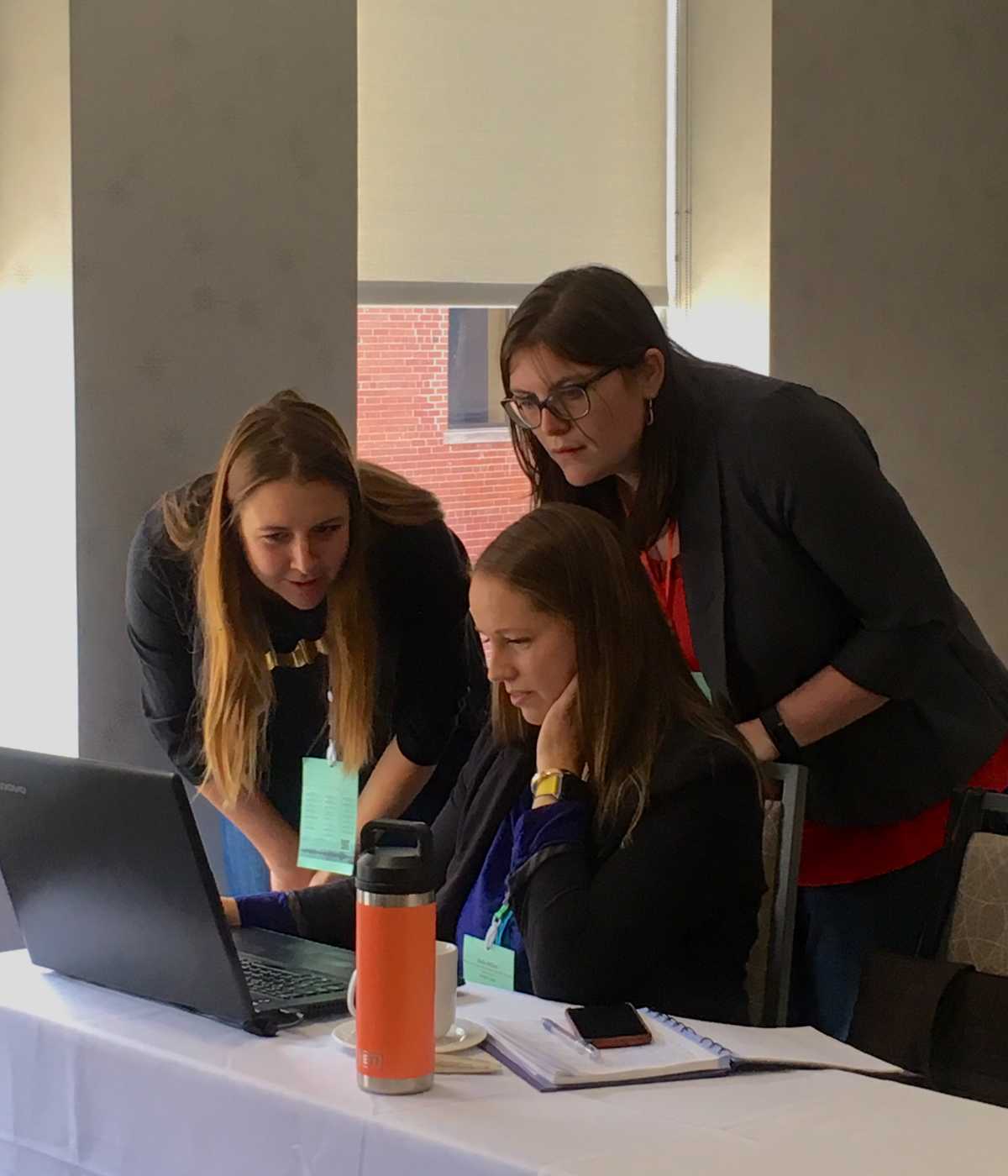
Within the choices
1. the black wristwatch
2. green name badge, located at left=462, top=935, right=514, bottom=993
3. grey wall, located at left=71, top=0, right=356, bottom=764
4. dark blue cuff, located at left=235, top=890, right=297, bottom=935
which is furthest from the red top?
grey wall, located at left=71, top=0, right=356, bottom=764

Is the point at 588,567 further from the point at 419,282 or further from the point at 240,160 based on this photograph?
the point at 419,282

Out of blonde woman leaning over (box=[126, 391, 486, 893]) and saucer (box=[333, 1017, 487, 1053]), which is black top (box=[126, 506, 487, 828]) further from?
saucer (box=[333, 1017, 487, 1053])

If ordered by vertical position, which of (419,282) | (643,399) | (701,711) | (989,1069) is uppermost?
(419,282)

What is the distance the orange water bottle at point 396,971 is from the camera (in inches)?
53.0

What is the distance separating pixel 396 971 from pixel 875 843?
0.95 metres

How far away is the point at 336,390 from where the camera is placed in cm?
299

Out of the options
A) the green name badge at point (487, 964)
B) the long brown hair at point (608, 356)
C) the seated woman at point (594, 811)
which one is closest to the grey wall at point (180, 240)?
the long brown hair at point (608, 356)

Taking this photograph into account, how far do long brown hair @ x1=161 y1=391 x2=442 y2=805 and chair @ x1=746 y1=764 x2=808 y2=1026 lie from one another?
57cm

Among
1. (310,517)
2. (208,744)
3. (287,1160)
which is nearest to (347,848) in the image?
(208,744)

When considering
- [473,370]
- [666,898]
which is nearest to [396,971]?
[666,898]

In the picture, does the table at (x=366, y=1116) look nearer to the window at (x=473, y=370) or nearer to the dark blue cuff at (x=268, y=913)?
the dark blue cuff at (x=268, y=913)

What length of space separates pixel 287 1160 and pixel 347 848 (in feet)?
2.70

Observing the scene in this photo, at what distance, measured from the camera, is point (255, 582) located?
7.38 feet

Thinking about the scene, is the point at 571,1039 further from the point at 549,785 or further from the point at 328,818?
the point at 328,818
